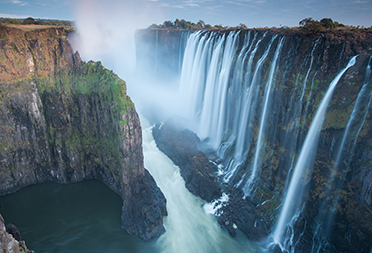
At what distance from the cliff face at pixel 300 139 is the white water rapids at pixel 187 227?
1.04 meters

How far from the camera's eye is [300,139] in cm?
1802

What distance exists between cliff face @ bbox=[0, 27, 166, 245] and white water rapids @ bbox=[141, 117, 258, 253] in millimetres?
1263

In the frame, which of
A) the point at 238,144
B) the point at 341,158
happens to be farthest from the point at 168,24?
the point at 341,158

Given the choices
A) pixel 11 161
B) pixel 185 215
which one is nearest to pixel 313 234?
pixel 185 215

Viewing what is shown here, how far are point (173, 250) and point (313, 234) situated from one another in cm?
1068

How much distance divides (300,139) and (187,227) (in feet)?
39.5

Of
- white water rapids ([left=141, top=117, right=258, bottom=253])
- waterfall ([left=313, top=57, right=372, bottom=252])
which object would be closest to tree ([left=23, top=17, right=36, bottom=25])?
white water rapids ([left=141, top=117, right=258, bottom=253])

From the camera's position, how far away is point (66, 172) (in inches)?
877

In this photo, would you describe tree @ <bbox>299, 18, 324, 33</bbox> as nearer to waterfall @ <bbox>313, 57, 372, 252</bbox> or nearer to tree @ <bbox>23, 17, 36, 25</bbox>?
waterfall @ <bbox>313, 57, 372, 252</bbox>

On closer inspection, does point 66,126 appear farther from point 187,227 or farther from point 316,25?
point 316,25

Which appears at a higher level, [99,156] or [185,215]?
[99,156]

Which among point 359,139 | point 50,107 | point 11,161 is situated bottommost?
point 11,161

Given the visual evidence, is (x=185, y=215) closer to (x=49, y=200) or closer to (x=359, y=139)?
(x=49, y=200)

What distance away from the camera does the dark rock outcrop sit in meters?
22.1
